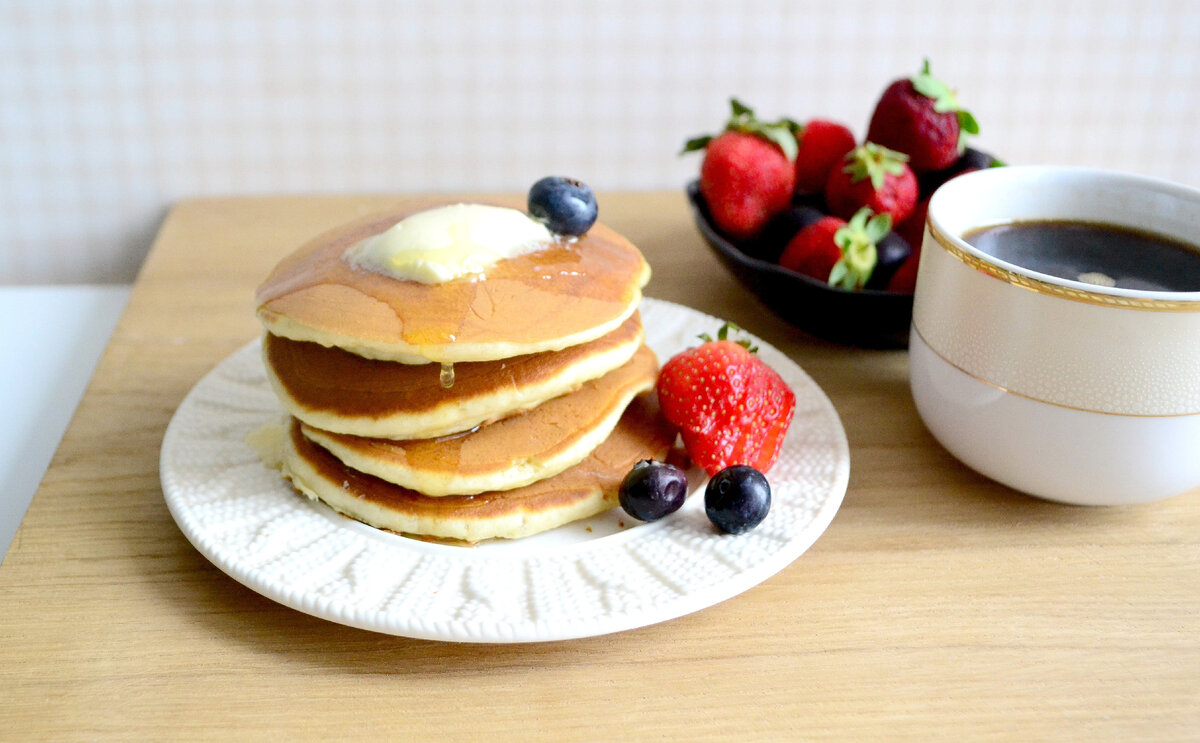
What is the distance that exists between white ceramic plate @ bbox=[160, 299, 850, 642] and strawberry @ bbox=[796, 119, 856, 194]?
52 centimetres

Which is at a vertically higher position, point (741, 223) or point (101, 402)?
point (741, 223)

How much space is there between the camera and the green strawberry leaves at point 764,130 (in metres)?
1.33

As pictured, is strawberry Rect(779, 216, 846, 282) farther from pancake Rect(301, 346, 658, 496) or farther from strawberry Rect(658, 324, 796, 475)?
pancake Rect(301, 346, 658, 496)

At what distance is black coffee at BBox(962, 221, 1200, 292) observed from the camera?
0.94 meters

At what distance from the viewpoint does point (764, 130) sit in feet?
4.38

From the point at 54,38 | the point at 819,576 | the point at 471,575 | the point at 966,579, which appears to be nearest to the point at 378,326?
the point at 471,575

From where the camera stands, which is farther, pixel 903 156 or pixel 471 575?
pixel 903 156

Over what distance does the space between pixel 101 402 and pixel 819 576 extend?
828mm

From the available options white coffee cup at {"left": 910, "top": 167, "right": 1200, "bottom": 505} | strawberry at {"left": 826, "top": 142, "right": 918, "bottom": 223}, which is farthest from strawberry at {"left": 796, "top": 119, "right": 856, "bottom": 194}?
white coffee cup at {"left": 910, "top": 167, "right": 1200, "bottom": 505}

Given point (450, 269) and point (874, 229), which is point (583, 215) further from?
point (874, 229)

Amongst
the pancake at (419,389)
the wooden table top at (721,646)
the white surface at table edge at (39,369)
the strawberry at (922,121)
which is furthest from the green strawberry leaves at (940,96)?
the white surface at table edge at (39,369)

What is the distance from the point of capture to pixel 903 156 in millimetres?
1251

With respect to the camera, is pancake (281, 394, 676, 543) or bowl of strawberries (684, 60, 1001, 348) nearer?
pancake (281, 394, 676, 543)

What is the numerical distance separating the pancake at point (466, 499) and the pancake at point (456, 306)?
119 mm
